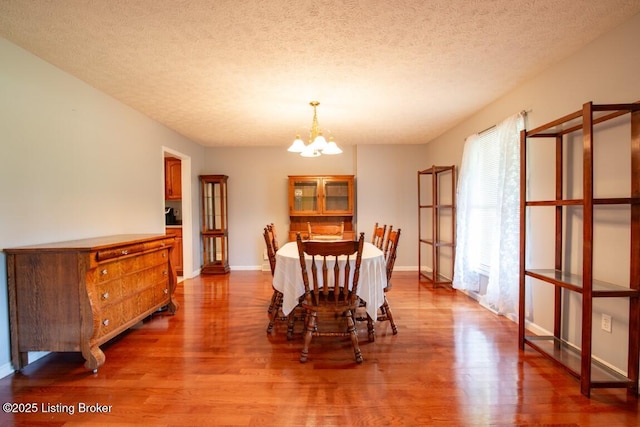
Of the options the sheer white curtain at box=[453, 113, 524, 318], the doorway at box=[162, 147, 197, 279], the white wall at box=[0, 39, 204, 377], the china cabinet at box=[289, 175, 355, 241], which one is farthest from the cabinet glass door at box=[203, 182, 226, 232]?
the sheer white curtain at box=[453, 113, 524, 318]

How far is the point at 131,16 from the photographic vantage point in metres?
1.77

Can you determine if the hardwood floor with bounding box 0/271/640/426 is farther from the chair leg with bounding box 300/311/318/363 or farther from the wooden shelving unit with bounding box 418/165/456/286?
the wooden shelving unit with bounding box 418/165/456/286

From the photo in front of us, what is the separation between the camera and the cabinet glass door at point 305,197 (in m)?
5.23

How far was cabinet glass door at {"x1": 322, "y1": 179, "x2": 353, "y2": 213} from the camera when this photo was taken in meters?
5.21

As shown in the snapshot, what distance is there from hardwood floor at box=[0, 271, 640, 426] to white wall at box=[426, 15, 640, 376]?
33 centimetres

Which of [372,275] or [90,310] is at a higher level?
[372,275]

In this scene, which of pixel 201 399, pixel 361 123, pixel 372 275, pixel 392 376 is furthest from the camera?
pixel 361 123

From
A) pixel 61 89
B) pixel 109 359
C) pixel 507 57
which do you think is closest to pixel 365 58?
pixel 507 57

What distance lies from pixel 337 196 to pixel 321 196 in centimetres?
29

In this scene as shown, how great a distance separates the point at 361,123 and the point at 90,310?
348cm

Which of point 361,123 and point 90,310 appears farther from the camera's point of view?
point 361,123

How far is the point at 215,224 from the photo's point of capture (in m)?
5.23

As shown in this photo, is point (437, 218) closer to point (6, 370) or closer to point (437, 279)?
point (437, 279)

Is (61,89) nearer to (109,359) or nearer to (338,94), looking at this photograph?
(109,359)
